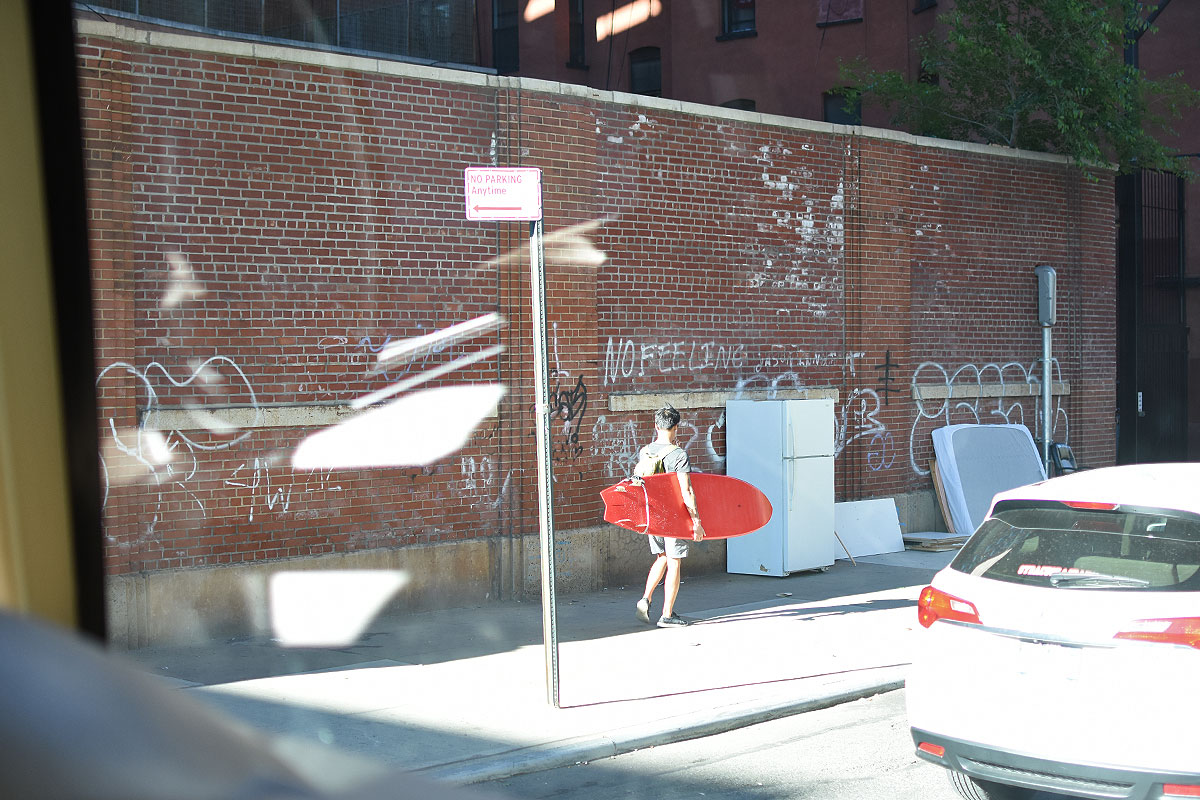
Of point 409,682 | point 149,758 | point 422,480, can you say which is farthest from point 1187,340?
point 149,758

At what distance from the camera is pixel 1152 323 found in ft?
72.9

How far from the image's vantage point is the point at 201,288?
9750 millimetres

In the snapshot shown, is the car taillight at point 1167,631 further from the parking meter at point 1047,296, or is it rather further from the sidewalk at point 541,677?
the parking meter at point 1047,296

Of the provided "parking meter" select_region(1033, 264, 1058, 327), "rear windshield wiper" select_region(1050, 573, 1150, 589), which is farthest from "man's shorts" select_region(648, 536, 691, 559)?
"parking meter" select_region(1033, 264, 1058, 327)

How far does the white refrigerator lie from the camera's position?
13078 millimetres

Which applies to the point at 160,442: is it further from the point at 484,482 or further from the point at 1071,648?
the point at 1071,648

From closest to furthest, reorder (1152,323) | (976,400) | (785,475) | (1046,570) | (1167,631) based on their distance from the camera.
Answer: (1167,631) → (1046,570) → (785,475) → (976,400) → (1152,323)

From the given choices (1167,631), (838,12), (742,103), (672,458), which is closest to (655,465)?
(672,458)

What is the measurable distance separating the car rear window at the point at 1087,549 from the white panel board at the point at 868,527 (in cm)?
845

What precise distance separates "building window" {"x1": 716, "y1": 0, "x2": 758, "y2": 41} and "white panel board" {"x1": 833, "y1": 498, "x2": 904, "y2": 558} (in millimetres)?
15303

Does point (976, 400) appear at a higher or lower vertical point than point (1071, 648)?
higher

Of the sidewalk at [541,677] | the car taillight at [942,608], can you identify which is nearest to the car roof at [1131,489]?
the car taillight at [942,608]

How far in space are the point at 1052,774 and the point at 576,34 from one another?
27.5 m

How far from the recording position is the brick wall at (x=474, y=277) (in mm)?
9500
